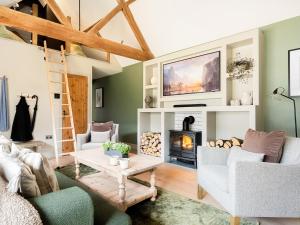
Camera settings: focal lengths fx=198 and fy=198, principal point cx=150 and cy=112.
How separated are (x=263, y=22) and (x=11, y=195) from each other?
12.1 ft

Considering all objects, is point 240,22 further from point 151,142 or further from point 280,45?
point 151,142

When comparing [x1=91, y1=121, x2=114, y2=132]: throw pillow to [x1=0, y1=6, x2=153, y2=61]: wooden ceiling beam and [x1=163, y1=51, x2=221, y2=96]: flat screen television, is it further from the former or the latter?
[x1=0, y1=6, x2=153, y2=61]: wooden ceiling beam

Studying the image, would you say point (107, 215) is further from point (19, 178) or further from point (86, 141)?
point (86, 141)

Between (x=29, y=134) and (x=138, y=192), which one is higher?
(x=29, y=134)

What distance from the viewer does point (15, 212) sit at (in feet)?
2.65

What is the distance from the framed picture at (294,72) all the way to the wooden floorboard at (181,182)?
67.5 inches

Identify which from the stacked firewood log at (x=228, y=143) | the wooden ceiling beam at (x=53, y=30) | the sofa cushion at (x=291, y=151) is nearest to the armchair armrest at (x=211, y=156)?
the sofa cushion at (x=291, y=151)

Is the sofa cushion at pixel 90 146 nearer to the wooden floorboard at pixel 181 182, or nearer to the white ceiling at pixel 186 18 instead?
the wooden floorboard at pixel 181 182

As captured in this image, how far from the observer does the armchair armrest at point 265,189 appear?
1.58 meters

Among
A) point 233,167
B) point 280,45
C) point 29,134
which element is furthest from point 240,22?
point 29,134

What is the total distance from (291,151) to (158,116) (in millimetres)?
3124

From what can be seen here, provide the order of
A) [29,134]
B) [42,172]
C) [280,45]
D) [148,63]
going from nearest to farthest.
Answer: [42,172]
[280,45]
[29,134]
[148,63]

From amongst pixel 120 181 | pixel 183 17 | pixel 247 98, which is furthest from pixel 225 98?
pixel 120 181

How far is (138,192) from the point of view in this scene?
2240mm
